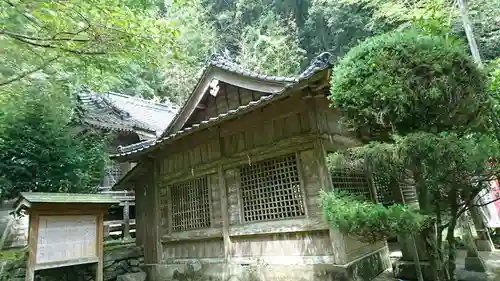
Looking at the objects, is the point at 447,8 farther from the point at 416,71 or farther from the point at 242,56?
the point at 242,56

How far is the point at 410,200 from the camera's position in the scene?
28.6 ft

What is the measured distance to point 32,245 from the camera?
6.22m

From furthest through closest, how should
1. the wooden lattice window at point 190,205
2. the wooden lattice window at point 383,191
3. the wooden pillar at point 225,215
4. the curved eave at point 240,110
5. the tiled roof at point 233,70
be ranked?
1. the wooden lattice window at point 190,205
2. the wooden lattice window at point 383,191
3. the tiled roof at point 233,70
4. the wooden pillar at point 225,215
5. the curved eave at point 240,110

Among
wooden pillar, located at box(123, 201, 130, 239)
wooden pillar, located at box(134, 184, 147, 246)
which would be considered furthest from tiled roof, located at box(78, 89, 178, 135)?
wooden pillar, located at box(134, 184, 147, 246)

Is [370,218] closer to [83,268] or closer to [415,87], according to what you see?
[415,87]

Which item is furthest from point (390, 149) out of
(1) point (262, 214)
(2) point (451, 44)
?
(1) point (262, 214)

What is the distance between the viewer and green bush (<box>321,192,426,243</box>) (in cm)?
371

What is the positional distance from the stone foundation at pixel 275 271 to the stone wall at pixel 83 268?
3.13 ft

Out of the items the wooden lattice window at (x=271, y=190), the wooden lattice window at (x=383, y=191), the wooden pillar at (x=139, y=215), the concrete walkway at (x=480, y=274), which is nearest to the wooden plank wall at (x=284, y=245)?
the wooden lattice window at (x=271, y=190)

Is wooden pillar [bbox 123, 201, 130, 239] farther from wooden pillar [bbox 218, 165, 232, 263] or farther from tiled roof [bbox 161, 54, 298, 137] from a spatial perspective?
wooden pillar [bbox 218, 165, 232, 263]

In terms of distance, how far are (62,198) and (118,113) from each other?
989 centimetres

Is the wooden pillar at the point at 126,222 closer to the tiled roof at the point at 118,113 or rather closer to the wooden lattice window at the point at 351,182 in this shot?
the tiled roof at the point at 118,113

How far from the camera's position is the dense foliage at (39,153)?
342 inches

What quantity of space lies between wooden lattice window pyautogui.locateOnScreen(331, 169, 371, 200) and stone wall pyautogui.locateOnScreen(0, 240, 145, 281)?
6.18 metres
